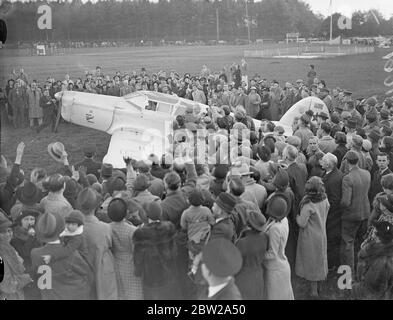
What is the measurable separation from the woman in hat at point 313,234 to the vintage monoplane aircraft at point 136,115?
415 centimetres

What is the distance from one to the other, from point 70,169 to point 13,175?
0.98 metres

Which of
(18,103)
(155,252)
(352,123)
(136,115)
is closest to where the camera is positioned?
(155,252)

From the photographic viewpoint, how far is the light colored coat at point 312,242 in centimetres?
432

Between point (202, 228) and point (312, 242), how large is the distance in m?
1.28

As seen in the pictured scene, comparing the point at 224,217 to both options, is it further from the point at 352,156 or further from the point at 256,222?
the point at 352,156

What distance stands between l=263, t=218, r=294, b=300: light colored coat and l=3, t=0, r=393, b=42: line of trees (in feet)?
25.3

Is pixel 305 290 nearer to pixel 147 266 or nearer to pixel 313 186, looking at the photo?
pixel 313 186

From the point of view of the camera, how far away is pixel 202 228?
3.78m

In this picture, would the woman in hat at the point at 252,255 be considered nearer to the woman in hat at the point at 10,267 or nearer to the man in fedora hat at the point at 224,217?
the man in fedora hat at the point at 224,217

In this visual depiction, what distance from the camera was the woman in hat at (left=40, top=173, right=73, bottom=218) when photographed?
393cm

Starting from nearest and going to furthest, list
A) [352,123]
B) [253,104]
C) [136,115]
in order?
[352,123] → [136,115] → [253,104]

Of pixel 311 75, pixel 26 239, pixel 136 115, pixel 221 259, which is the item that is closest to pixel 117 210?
pixel 26 239

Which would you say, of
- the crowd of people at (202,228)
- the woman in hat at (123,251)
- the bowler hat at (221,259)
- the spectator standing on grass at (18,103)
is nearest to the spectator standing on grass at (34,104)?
the spectator standing on grass at (18,103)
